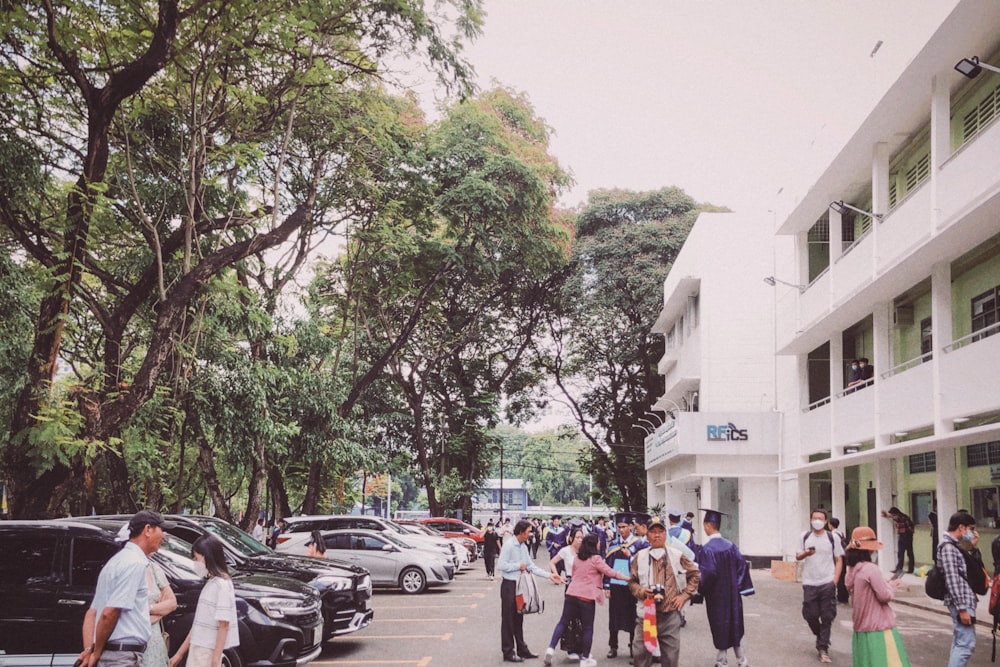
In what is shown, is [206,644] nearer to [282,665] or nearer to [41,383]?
[282,665]

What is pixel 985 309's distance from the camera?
758 inches

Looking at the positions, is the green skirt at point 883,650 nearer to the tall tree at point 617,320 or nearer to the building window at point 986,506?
the building window at point 986,506

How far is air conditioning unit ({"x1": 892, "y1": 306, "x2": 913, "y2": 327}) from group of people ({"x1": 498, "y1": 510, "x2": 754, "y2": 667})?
1310 centimetres

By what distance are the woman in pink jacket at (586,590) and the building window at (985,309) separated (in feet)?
38.1

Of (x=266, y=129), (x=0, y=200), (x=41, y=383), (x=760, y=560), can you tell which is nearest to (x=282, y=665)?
(x=41, y=383)

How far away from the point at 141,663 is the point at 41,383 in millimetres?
8011

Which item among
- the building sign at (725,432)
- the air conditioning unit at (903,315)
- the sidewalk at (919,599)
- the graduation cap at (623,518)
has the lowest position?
the sidewalk at (919,599)

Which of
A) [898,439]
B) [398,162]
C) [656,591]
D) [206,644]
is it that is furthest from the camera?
[398,162]

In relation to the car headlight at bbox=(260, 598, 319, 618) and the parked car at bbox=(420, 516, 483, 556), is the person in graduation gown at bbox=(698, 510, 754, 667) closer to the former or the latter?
the car headlight at bbox=(260, 598, 319, 618)

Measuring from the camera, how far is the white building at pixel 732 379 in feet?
101

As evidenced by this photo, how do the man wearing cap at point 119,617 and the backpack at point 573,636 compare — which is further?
the backpack at point 573,636

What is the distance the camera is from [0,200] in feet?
45.8

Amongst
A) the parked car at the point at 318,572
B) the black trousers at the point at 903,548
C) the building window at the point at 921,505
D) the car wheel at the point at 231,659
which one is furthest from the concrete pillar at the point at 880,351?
the car wheel at the point at 231,659

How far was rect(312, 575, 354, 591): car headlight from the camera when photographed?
39.5ft
